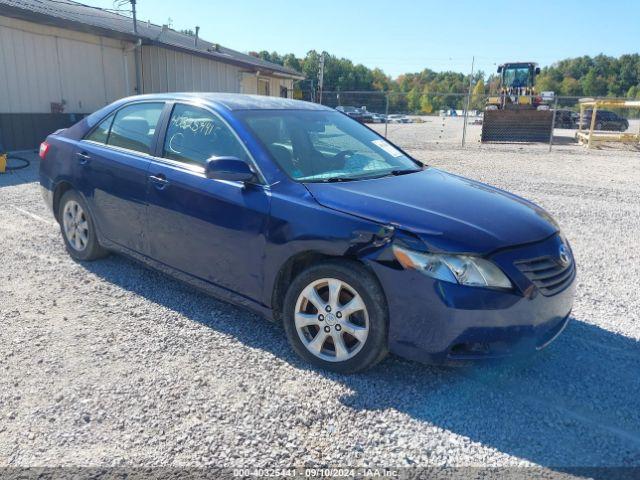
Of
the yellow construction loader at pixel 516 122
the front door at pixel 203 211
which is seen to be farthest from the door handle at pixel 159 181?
the yellow construction loader at pixel 516 122

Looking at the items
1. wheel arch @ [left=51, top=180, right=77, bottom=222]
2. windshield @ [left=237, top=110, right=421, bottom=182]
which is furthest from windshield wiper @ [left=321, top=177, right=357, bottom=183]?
wheel arch @ [left=51, top=180, right=77, bottom=222]

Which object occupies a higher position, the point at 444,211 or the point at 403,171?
the point at 403,171

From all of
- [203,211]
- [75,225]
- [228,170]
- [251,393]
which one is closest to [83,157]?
[75,225]

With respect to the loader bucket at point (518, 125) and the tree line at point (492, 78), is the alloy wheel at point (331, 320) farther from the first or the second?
the tree line at point (492, 78)

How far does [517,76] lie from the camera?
2555 centimetres

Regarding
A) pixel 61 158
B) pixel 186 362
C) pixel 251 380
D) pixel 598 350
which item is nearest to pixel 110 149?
pixel 61 158

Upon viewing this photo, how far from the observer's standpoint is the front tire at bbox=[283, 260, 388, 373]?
111 inches

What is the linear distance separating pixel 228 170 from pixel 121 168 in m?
1.39

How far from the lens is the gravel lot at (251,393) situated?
7.96ft

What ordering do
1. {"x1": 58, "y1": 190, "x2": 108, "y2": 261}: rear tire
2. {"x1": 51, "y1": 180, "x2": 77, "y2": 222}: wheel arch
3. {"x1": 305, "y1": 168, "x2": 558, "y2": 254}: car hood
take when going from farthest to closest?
1. {"x1": 51, "y1": 180, "x2": 77, "y2": 222}: wheel arch
2. {"x1": 58, "y1": 190, "x2": 108, "y2": 261}: rear tire
3. {"x1": 305, "y1": 168, "x2": 558, "y2": 254}: car hood

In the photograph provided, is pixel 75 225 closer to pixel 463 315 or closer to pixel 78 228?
pixel 78 228

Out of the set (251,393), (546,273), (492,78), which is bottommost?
(251,393)

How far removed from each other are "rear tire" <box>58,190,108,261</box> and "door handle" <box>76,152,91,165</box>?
31cm

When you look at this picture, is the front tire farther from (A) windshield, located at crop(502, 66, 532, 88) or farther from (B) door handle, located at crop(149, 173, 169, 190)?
(A) windshield, located at crop(502, 66, 532, 88)
